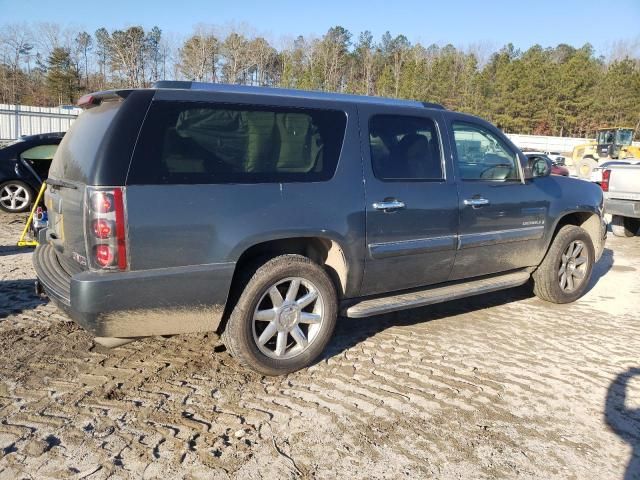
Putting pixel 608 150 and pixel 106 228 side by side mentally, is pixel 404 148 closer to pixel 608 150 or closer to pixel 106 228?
pixel 106 228

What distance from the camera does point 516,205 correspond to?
501 centimetres

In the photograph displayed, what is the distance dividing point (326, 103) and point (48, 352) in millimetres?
2720

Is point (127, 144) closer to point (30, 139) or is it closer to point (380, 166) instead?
point (380, 166)

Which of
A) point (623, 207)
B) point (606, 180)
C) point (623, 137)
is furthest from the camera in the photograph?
point (623, 137)

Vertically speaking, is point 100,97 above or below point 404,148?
above

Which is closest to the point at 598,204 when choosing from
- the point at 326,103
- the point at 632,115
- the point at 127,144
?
the point at 326,103

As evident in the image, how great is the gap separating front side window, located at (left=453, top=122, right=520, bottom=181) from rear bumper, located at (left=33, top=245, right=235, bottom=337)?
2.43m

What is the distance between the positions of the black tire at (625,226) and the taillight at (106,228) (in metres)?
10.1

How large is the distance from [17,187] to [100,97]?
7.42 metres

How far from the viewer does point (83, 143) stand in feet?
11.6

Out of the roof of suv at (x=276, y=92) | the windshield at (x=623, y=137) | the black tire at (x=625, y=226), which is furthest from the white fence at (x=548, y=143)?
the roof of suv at (x=276, y=92)

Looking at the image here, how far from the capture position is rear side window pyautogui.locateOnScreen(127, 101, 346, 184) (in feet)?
10.6

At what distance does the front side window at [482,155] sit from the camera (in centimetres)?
475

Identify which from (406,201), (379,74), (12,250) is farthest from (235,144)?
(379,74)
